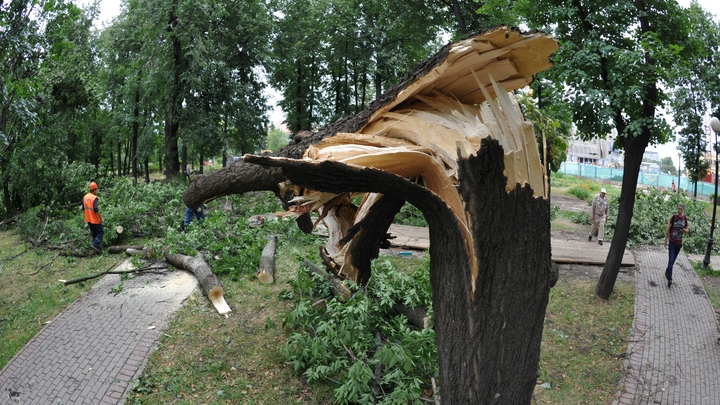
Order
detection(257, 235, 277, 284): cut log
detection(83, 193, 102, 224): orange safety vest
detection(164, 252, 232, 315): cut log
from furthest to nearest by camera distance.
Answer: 1. detection(83, 193, 102, 224): orange safety vest
2. detection(257, 235, 277, 284): cut log
3. detection(164, 252, 232, 315): cut log

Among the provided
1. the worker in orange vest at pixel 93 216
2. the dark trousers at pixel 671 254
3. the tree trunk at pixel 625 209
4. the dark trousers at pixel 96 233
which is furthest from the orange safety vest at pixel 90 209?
the dark trousers at pixel 671 254

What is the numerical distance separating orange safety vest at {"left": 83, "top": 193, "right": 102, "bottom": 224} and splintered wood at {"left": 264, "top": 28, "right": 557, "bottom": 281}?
8.41m

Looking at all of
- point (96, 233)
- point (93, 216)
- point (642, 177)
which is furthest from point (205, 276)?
point (642, 177)

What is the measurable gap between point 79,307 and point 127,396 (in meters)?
2.94

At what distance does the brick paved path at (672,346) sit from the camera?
231 inches

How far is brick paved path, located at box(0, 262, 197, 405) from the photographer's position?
563 cm

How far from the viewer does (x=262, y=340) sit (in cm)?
672

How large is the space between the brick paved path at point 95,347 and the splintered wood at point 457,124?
13.8 feet

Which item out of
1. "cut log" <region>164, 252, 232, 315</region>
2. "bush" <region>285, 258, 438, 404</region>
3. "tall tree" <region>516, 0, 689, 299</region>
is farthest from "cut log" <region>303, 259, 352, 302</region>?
"tall tree" <region>516, 0, 689, 299</region>

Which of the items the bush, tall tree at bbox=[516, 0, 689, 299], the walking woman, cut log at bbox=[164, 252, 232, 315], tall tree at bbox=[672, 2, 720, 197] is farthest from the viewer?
tall tree at bbox=[672, 2, 720, 197]

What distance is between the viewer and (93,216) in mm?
10391

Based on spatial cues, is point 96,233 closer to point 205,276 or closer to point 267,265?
point 205,276

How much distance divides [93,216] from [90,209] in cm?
16

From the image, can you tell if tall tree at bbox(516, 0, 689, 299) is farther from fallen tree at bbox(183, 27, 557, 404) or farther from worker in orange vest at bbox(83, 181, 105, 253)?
worker in orange vest at bbox(83, 181, 105, 253)
